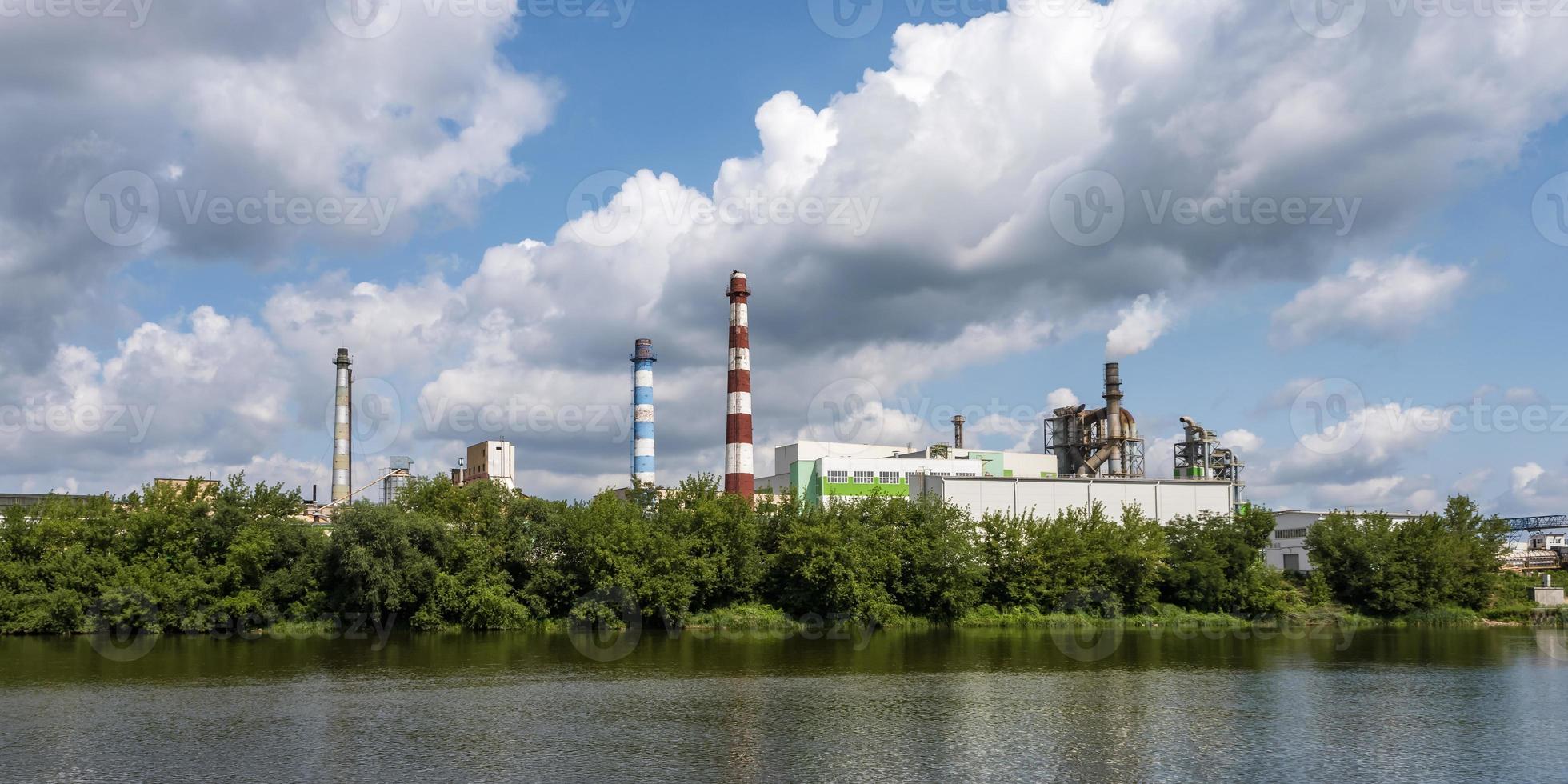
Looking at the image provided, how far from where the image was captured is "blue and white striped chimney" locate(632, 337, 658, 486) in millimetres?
93500

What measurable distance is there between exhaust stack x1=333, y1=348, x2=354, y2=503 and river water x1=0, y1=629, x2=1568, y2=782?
140 feet

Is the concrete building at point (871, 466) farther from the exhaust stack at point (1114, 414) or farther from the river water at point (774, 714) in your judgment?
the river water at point (774, 714)

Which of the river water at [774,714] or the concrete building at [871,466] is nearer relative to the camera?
the river water at [774,714]

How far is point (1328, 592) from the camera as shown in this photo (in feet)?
252

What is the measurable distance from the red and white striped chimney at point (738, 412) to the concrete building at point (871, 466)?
43.0ft

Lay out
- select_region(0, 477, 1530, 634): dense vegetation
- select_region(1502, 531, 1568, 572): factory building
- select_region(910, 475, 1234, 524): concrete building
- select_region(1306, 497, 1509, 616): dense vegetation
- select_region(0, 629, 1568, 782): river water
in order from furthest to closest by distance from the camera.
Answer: select_region(1502, 531, 1568, 572): factory building < select_region(910, 475, 1234, 524): concrete building < select_region(1306, 497, 1509, 616): dense vegetation < select_region(0, 477, 1530, 634): dense vegetation < select_region(0, 629, 1568, 782): river water

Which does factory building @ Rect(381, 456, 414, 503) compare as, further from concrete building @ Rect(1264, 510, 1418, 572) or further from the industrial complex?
concrete building @ Rect(1264, 510, 1418, 572)

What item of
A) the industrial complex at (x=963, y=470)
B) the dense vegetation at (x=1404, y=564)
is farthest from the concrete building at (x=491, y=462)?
the dense vegetation at (x=1404, y=564)

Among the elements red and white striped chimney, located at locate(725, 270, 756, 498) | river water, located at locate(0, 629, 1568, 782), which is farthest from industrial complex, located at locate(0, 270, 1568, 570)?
river water, located at locate(0, 629, 1568, 782)

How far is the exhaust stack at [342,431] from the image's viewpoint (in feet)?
307

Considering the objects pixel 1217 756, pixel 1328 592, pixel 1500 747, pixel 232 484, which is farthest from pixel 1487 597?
pixel 232 484

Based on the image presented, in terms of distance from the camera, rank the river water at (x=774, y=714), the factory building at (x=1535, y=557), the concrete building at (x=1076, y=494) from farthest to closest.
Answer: the factory building at (x=1535, y=557) < the concrete building at (x=1076, y=494) < the river water at (x=774, y=714)

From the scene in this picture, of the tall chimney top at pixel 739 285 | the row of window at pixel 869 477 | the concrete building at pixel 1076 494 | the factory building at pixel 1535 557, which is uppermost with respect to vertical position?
the tall chimney top at pixel 739 285

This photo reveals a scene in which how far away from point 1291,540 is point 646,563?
65495mm
